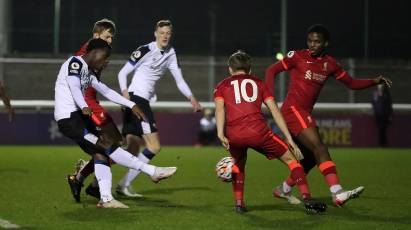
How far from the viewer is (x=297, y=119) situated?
34.7 ft

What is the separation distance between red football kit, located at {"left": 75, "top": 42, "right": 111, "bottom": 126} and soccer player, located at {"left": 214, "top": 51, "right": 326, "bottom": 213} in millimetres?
1629

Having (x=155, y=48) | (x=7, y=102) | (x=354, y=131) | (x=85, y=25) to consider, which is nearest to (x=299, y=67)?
(x=155, y=48)

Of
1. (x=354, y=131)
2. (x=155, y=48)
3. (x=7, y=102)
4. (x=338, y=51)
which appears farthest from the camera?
(x=338, y=51)

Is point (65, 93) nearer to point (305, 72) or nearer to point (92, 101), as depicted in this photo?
point (92, 101)

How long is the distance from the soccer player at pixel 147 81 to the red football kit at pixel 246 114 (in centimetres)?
263

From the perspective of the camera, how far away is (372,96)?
28672 mm

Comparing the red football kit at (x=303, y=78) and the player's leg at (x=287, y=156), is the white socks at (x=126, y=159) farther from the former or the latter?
the red football kit at (x=303, y=78)

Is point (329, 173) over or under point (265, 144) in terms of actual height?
under

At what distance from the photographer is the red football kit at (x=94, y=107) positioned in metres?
10.5

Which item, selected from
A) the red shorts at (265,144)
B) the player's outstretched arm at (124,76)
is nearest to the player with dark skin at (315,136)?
the red shorts at (265,144)

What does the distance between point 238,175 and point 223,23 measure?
21.7 metres

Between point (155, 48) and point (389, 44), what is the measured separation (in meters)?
19.1

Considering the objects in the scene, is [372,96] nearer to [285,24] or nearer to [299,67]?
[285,24]

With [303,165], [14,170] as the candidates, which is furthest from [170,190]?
[14,170]
